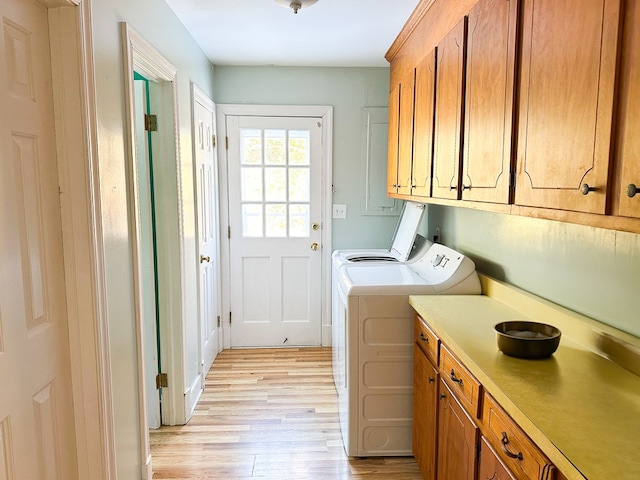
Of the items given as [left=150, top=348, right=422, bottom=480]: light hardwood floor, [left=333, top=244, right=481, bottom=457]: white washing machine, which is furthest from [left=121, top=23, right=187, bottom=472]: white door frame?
[left=333, top=244, right=481, bottom=457]: white washing machine

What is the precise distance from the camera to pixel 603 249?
4.64 ft

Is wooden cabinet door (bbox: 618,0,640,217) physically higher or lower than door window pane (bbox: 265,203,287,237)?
higher

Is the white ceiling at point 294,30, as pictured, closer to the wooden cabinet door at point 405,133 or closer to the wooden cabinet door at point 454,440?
the wooden cabinet door at point 405,133

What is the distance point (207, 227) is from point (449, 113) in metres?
1.98

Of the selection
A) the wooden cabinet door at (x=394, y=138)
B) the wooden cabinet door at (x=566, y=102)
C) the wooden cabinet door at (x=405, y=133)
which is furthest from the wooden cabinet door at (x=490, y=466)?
the wooden cabinet door at (x=394, y=138)

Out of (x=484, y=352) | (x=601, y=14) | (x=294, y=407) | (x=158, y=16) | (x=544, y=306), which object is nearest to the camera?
(x=601, y=14)

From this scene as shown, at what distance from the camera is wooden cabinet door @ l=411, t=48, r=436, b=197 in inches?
86.1

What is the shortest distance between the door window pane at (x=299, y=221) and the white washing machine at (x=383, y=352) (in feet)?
4.64

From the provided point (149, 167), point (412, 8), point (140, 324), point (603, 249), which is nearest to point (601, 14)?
point (603, 249)

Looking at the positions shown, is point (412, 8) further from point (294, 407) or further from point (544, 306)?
point (294, 407)

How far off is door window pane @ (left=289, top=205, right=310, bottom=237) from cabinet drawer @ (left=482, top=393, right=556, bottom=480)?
254 cm

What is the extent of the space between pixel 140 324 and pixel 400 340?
123 centimetres

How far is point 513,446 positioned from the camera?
3.63 ft

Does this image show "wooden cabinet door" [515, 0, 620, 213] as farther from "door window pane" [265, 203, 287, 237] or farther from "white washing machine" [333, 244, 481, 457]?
"door window pane" [265, 203, 287, 237]
